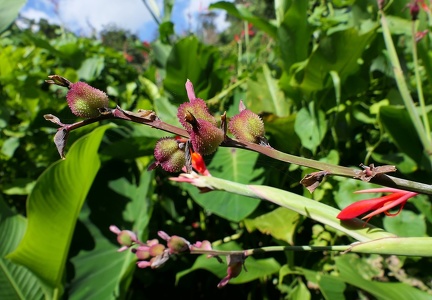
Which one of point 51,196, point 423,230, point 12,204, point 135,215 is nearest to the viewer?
point 423,230

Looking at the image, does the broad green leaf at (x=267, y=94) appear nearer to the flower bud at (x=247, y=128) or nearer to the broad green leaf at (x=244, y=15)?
the broad green leaf at (x=244, y=15)

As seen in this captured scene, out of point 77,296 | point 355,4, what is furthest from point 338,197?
point 77,296

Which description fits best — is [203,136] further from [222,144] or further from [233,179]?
[233,179]

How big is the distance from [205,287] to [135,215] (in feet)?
1.62

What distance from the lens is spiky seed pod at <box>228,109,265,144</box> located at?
402mm

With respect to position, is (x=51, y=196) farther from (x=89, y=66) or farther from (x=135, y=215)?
(x=89, y=66)

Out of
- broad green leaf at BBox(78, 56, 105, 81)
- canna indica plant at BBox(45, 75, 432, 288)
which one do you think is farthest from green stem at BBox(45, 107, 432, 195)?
broad green leaf at BBox(78, 56, 105, 81)

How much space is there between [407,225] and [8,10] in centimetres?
113

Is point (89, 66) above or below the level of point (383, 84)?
above

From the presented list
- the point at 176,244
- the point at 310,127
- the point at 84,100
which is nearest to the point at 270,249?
the point at 176,244

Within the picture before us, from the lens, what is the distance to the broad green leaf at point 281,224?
1193 millimetres

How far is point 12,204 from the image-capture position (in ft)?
6.80

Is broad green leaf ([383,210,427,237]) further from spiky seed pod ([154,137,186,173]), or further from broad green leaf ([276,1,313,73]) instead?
spiky seed pod ([154,137,186,173])

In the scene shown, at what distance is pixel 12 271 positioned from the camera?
1387mm
